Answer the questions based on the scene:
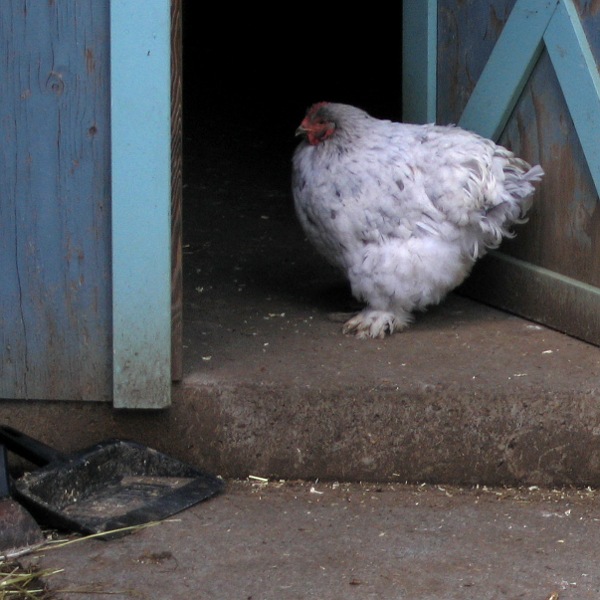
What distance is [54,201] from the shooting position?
3.41 metres

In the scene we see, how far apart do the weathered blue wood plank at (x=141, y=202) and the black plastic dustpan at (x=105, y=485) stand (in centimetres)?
19

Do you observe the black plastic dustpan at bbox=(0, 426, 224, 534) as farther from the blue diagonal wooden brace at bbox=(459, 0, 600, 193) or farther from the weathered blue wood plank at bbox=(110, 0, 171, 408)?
the blue diagonal wooden brace at bbox=(459, 0, 600, 193)

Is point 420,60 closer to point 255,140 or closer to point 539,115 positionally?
point 539,115

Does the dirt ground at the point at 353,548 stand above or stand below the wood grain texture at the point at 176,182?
below

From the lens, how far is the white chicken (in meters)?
4.11

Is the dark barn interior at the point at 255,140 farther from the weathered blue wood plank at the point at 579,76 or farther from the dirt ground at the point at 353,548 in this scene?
the weathered blue wood plank at the point at 579,76

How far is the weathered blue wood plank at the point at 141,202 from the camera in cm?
327

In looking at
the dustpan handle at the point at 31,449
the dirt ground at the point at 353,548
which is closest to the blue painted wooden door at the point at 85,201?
the dustpan handle at the point at 31,449

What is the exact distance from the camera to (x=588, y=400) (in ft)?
11.6

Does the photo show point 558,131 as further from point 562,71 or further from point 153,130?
point 153,130

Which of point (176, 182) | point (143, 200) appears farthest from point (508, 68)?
point (143, 200)

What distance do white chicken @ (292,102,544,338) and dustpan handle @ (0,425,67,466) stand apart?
50.5 inches

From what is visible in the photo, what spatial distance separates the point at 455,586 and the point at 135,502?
105 cm

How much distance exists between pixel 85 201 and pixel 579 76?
1.81 metres
